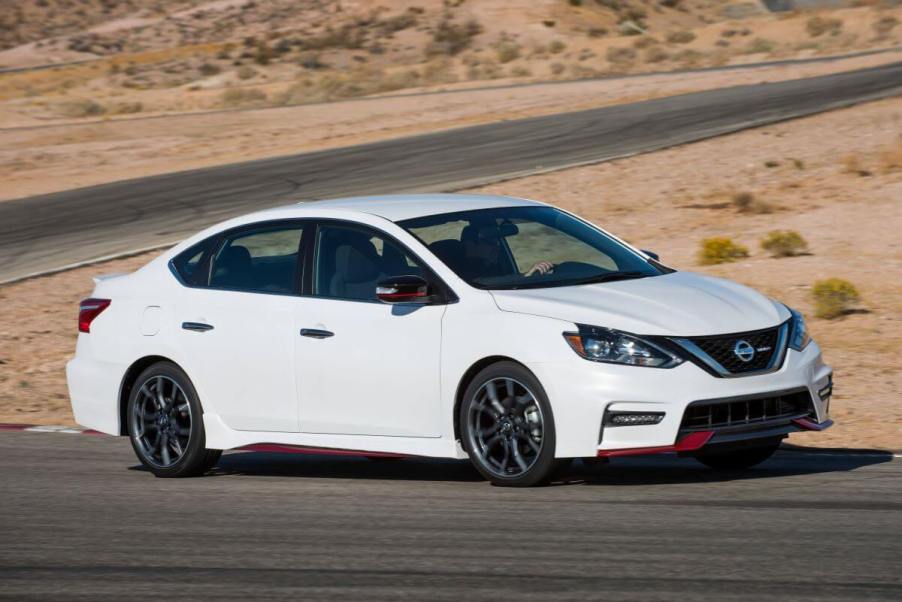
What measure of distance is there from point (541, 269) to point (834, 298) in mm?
7060

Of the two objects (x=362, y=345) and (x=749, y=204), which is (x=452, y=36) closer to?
(x=749, y=204)

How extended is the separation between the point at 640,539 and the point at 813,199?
672 inches

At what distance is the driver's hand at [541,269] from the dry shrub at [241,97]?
44.3 meters

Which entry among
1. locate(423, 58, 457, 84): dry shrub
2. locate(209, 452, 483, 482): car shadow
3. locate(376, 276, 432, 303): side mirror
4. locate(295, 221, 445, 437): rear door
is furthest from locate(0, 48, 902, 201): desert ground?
locate(376, 276, 432, 303): side mirror

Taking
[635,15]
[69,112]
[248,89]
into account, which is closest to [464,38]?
[635,15]

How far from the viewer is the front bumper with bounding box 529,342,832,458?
26.5 ft

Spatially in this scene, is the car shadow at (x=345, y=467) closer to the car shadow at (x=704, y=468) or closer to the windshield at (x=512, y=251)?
the car shadow at (x=704, y=468)

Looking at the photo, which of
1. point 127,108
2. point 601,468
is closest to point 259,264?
point 601,468

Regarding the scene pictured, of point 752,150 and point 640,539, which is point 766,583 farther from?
point 752,150

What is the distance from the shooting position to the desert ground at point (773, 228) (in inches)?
538

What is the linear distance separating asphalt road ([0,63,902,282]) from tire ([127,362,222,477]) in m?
11.6

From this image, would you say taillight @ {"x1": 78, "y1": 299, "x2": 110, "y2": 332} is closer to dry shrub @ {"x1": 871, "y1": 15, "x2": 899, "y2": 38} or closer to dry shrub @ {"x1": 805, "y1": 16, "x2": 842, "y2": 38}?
dry shrub @ {"x1": 871, "y1": 15, "x2": 899, "y2": 38}

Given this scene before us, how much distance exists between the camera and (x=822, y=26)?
65.3 metres

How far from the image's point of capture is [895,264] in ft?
59.2
